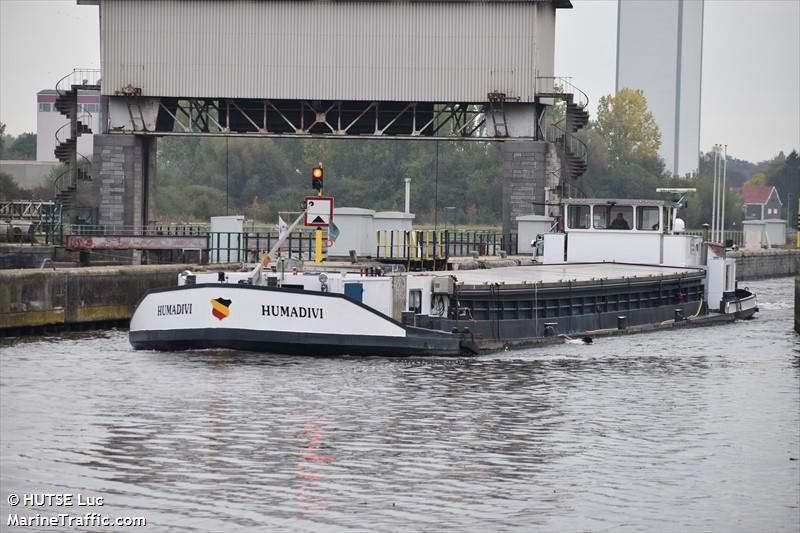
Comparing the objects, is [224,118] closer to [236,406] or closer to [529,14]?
[529,14]

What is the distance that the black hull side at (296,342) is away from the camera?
98.7 feet

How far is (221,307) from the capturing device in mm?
30016

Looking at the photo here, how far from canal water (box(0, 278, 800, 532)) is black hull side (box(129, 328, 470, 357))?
0.30 metres

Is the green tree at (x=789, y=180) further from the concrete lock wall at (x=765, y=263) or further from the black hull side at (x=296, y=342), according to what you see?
the black hull side at (x=296, y=342)

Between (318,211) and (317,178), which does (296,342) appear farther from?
(317,178)

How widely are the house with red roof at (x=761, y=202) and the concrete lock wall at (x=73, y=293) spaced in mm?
121859

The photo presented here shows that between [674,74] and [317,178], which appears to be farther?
[674,74]

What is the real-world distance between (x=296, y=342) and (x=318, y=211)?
303 centimetres

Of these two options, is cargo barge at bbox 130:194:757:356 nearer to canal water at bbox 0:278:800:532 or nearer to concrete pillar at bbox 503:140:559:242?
canal water at bbox 0:278:800:532

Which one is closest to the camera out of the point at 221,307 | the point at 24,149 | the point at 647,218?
the point at 221,307

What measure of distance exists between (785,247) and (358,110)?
5706 centimetres

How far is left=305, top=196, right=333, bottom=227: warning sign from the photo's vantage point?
103ft

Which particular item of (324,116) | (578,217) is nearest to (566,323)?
(578,217)

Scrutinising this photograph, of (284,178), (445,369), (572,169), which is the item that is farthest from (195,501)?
(284,178)
